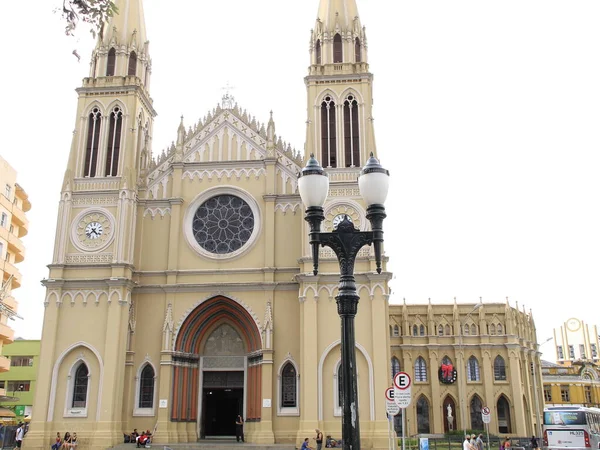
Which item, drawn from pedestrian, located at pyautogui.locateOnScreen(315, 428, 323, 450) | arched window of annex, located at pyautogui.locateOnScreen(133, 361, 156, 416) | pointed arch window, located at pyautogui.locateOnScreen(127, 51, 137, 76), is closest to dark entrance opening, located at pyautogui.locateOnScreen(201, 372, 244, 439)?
arched window of annex, located at pyautogui.locateOnScreen(133, 361, 156, 416)

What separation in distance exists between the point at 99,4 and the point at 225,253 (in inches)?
1024

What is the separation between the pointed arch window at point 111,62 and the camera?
1422 inches

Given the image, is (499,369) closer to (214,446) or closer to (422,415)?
(422,415)

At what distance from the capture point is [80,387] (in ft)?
101

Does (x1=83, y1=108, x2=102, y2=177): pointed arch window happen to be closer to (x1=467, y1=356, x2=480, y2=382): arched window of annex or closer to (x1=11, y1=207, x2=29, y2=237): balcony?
(x1=11, y1=207, x2=29, y2=237): balcony

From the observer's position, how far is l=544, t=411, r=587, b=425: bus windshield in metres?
Result: 29.1

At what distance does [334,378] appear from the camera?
29.6m

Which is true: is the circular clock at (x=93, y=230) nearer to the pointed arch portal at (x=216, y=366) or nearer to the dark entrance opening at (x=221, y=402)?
the pointed arch portal at (x=216, y=366)

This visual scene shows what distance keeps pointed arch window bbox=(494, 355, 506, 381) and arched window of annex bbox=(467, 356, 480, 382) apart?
5.17 feet

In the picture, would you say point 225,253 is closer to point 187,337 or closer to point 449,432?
point 187,337

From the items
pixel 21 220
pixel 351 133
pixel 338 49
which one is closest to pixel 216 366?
pixel 351 133

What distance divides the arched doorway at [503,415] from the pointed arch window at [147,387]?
35911mm

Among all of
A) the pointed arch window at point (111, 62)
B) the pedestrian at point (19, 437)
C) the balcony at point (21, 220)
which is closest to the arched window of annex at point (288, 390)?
the pedestrian at point (19, 437)

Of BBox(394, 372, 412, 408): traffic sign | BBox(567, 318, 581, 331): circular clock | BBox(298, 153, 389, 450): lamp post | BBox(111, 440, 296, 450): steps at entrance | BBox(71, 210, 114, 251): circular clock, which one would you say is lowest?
BBox(111, 440, 296, 450): steps at entrance
